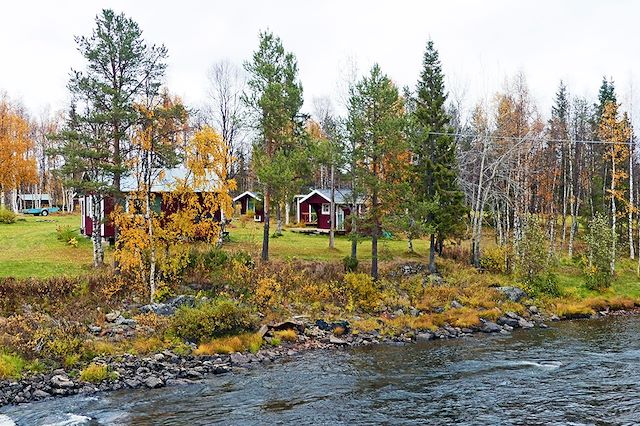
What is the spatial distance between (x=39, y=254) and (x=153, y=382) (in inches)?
646

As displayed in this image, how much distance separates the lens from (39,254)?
29.4m

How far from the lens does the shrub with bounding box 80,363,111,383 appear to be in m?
16.6

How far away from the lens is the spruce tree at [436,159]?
31328mm

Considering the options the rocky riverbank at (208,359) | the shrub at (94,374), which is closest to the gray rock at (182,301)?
the rocky riverbank at (208,359)

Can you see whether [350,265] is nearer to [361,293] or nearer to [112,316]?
[361,293]

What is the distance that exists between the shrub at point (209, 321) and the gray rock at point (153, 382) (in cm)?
384

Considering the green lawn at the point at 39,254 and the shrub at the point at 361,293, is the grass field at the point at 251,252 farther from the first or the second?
the shrub at the point at 361,293

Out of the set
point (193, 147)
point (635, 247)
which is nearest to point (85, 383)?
point (193, 147)

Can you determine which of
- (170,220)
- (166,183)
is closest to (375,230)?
(170,220)

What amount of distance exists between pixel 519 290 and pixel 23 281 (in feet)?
78.7

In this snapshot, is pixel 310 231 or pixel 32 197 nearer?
pixel 310 231

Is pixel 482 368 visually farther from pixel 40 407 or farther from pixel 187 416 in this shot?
pixel 40 407

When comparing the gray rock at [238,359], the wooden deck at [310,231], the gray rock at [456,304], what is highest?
the wooden deck at [310,231]

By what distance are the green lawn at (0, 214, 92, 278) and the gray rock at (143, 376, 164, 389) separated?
10.3 metres
